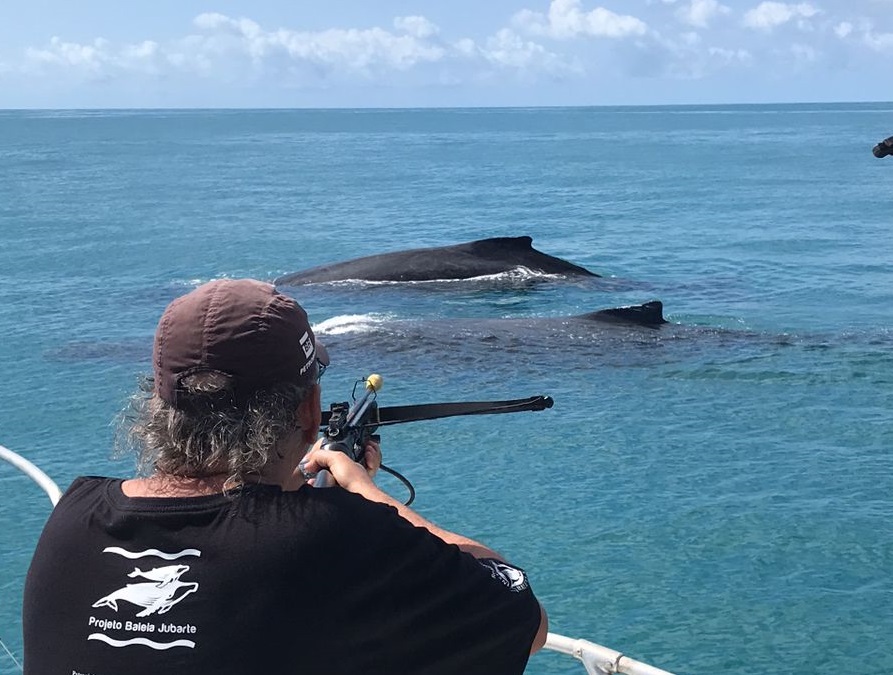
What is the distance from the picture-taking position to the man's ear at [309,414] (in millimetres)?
2672

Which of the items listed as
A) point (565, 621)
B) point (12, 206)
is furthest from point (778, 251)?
point (12, 206)

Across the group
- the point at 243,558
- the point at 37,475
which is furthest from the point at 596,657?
the point at 37,475

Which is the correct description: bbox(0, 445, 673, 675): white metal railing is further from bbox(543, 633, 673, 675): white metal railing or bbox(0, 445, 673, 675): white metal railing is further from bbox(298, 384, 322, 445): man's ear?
bbox(298, 384, 322, 445): man's ear

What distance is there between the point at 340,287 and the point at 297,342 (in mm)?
21544

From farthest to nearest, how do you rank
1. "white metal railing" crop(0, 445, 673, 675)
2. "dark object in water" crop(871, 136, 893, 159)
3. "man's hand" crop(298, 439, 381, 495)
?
"dark object in water" crop(871, 136, 893, 159)
"white metal railing" crop(0, 445, 673, 675)
"man's hand" crop(298, 439, 381, 495)

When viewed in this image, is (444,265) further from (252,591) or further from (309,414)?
(252,591)

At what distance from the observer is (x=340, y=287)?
24047 mm

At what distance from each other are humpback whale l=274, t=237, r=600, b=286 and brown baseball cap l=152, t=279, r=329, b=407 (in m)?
22.2

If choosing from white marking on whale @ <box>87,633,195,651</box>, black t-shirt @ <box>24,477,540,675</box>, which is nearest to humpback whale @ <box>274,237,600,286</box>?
black t-shirt @ <box>24,477,540,675</box>

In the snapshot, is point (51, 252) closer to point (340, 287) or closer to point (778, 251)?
point (340, 287)

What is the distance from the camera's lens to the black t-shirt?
2.40 metres

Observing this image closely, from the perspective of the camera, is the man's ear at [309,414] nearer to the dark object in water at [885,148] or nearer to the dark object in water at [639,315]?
the dark object in water at [885,148]

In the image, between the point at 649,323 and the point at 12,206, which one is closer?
the point at 649,323

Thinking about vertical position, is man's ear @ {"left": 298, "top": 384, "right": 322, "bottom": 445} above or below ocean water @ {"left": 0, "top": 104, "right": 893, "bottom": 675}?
above
